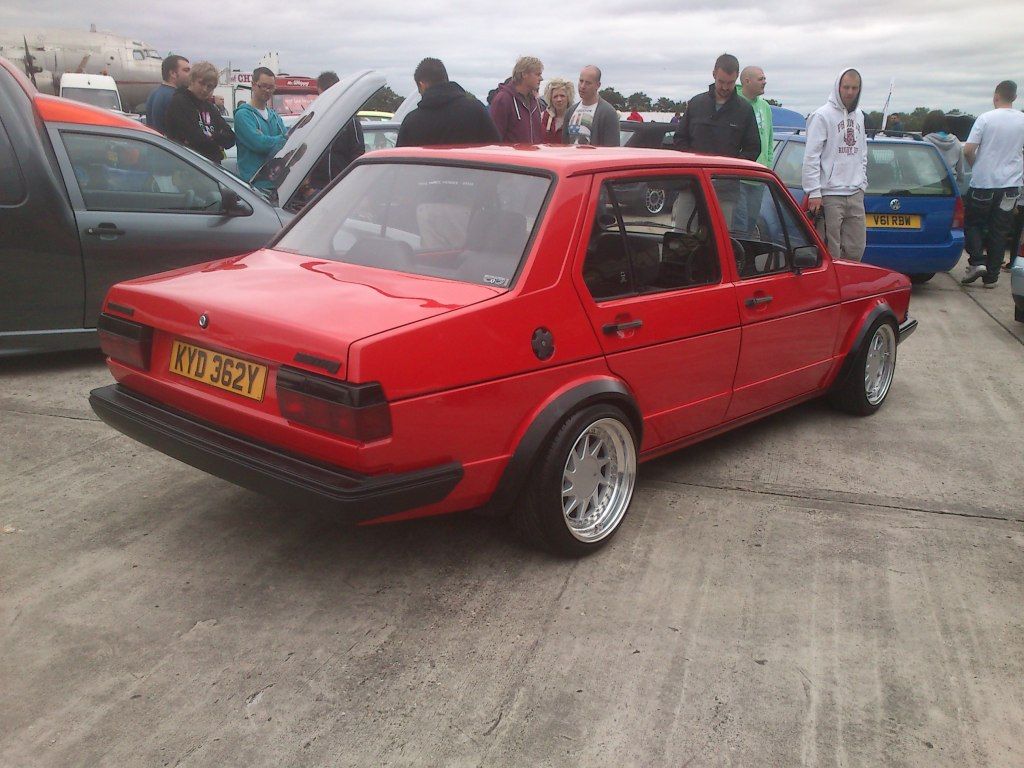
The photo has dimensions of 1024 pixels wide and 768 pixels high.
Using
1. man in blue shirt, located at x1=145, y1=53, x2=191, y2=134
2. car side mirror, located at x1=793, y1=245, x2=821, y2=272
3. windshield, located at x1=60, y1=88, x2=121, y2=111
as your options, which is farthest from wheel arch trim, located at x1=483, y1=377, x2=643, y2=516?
windshield, located at x1=60, y1=88, x2=121, y2=111

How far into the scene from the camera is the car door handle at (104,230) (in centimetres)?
564

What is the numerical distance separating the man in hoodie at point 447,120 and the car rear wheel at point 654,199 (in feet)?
9.08

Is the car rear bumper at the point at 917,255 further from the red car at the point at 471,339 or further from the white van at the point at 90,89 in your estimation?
the white van at the point at 90,89

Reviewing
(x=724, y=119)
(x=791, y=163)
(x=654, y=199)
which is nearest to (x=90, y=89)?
(x=791, y=163)

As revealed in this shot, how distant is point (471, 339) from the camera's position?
2975 millimetres

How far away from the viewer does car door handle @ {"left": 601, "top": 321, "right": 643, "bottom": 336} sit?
11.4ft

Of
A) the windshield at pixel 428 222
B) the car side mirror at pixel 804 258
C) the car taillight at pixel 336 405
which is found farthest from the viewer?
the car side mirror at pixel 804 258

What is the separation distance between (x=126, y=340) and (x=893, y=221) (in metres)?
7.73

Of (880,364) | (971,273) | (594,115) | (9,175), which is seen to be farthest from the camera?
(971,273)

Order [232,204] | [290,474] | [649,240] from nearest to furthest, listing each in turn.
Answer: [290,474] → [649,240] → [232,204]

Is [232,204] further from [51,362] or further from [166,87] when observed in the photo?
[166,87]

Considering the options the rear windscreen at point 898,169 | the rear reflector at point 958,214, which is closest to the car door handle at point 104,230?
the rear windscreen at point 898,169

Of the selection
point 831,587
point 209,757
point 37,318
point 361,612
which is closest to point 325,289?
point 361,612

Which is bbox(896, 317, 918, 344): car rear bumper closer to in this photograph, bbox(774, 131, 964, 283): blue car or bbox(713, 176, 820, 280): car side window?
bbox(713, 176, 820, 280): car side window
